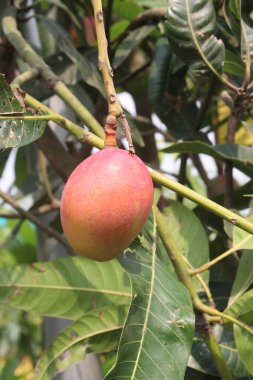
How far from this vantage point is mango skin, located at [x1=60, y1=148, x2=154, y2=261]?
46 cm

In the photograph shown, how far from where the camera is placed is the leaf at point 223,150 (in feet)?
2.63

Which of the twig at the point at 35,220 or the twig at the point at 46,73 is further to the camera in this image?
the twig at the point at 35,220

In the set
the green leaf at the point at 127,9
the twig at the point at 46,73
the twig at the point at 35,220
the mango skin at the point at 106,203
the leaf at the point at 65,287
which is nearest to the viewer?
the mango skin at the point at 106,203

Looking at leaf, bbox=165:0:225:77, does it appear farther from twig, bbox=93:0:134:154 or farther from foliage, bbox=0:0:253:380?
twig, bbox=93:0:134:154

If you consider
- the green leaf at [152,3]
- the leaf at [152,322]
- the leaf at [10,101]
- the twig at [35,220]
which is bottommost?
the twig at [35,220]

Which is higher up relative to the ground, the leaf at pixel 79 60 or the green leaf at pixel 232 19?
the green leaf at pixel 232 19

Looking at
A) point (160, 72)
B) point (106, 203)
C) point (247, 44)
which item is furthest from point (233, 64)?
point (106, 203)

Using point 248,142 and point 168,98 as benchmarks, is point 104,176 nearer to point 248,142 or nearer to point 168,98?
point 168,98

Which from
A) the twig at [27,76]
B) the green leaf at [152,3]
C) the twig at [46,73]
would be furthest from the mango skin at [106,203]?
the green leaf at [152,3]

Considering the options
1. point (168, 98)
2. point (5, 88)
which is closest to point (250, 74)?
point (168, 98)

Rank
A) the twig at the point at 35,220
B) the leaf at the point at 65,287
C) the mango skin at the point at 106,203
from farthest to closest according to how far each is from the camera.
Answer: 1. the twig at the point at 35,220
2. the leaf at the point at 65,287
3. the mango skin at the point at 106,203

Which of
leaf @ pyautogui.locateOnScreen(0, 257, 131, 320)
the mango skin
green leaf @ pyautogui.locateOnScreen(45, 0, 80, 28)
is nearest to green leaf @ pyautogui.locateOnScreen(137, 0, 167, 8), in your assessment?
green leaf @ pyautogui.locateOnScreen(45, 0, 80, 28)

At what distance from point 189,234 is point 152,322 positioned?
238 mm

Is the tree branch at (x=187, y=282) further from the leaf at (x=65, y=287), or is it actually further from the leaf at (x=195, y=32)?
the leaf at (x=195, y=32)
